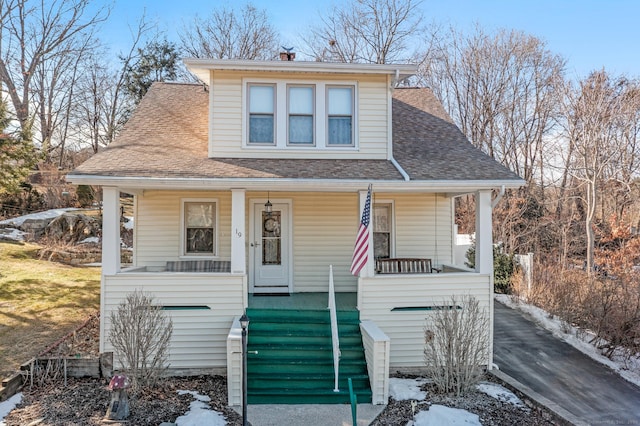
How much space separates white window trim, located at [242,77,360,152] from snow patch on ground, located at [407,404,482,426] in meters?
4.97

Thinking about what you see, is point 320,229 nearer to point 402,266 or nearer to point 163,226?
point 402,266

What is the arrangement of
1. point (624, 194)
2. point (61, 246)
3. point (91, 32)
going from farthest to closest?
point (91, 32) < point (624, 194) < point (61, 246)

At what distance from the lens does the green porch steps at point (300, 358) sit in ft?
20.2

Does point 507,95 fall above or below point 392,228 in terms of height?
above

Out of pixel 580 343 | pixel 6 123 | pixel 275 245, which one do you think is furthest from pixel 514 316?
pixel 6 123

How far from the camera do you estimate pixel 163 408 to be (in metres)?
5.62

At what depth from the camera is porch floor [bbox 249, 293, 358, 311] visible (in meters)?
7.94

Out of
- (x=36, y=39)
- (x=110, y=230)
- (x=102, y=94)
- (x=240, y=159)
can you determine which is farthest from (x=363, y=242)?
(x=102, y=94)

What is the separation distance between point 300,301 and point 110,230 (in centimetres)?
→ 375

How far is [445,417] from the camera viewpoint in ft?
17.6

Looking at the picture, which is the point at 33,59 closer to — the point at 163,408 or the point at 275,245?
the point at 275,245

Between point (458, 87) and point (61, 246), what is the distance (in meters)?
21.3

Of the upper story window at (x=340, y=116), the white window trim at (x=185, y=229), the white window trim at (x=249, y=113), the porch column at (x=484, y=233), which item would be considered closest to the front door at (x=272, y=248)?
the white window trim at (x=185, y=229)

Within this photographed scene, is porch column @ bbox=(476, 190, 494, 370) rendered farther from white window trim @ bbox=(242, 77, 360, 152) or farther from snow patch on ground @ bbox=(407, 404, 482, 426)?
white window trim @ bbox=(242, 77, 360, 152)
